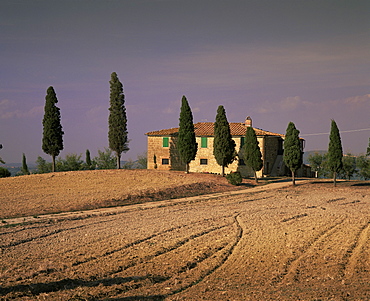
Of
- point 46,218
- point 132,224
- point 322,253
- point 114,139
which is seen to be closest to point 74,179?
point 114,139

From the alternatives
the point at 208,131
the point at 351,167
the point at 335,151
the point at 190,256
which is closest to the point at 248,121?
the point at 208,131

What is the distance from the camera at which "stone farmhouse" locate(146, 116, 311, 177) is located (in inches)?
1913

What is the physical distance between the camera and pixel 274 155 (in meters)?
50.7

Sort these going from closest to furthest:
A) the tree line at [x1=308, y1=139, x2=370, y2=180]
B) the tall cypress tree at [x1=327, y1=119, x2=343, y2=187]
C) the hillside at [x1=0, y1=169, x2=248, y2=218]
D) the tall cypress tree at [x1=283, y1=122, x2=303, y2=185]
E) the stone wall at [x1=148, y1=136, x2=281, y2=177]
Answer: the hillside at [x1=0, y1=169, x2=248, y2=218] → the tall cypress tree at [x1=283, y1=122, x2=303, y2=185] → the tall cypress tree at [x1=327, y1=119, x2=343, y2=187] → the stone wall at [x1=148, y1=136, x2=281, y2=177] → the tree line at [x1=308, y1=139, x2=370, y2=180]

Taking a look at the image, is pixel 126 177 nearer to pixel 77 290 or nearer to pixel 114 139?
pixel 114 139

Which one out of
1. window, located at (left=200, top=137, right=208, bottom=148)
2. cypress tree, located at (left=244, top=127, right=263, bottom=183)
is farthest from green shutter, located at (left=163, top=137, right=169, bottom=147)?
cypress tree, located at (left=244, top=127, right=263, bottom=183)

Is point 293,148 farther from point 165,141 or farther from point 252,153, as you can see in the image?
point 165,141

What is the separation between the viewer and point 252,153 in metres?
41.6

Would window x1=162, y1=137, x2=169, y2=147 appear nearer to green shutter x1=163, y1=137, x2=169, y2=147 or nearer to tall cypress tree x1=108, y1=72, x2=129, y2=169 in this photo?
green shutter x1=163, y1=137, x2=169, y2=147

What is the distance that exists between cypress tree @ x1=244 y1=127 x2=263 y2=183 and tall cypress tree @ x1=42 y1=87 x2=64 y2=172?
19520 mm

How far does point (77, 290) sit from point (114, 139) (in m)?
36.3

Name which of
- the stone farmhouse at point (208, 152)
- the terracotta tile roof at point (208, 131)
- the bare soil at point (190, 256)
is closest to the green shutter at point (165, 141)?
the stone farmhouse at point (208, 152)

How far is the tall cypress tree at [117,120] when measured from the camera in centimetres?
4578

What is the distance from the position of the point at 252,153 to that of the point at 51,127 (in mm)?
20750
